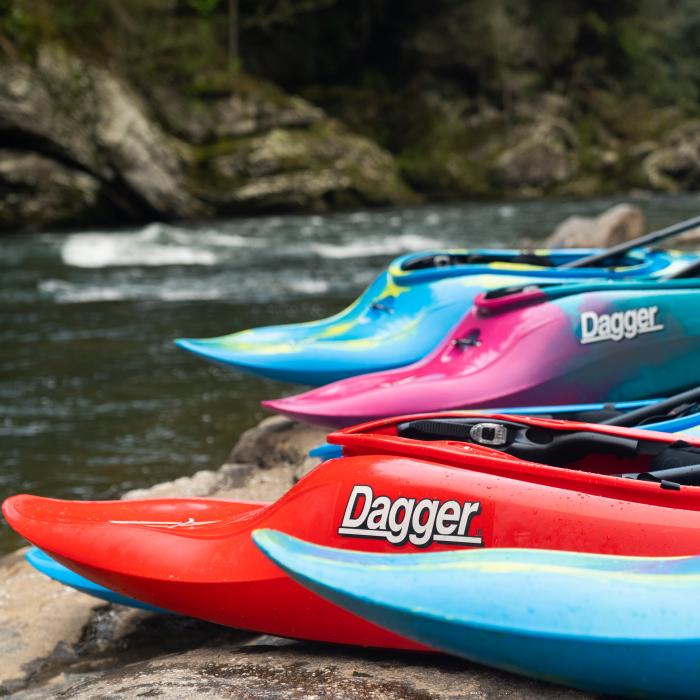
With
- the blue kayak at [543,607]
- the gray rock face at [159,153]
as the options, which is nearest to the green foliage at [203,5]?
the gray rock face at [159,153]

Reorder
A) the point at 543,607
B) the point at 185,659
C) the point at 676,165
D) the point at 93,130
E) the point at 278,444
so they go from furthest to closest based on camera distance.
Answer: the point at 676,165 < the point at 93,130 < the point at 278,444 < the point at 185,659 < the point at 543,607

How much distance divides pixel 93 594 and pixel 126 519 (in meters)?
0.26

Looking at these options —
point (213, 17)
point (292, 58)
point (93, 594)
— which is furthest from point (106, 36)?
point (93, 594)

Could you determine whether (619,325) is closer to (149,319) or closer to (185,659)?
(185,659)

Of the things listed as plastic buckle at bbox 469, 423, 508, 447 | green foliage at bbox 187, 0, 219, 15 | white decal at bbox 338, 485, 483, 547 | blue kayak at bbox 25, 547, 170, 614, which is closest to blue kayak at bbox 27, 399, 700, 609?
blue kayak at bbox 25, 547, 170, 614

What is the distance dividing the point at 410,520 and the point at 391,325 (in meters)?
2.32

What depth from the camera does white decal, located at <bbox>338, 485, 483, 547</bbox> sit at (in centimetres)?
176

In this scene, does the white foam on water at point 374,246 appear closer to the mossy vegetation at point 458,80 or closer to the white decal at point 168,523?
the mossy vegetation at point 458,80

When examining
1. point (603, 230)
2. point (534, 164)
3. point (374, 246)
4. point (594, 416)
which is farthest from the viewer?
point (534, 164)

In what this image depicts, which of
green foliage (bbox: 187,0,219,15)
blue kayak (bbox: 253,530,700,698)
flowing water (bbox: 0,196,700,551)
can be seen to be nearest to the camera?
blue kayak (bbox: 253,530,700,698)

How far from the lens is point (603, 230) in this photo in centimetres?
920

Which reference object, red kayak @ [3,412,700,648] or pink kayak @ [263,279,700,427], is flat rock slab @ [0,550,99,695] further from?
pink kayak @ [263,279,700,427]

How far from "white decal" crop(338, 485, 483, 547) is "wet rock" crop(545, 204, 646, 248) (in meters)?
7.58

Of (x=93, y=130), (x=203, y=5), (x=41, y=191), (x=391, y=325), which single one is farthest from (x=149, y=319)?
(x=203, y=5)
